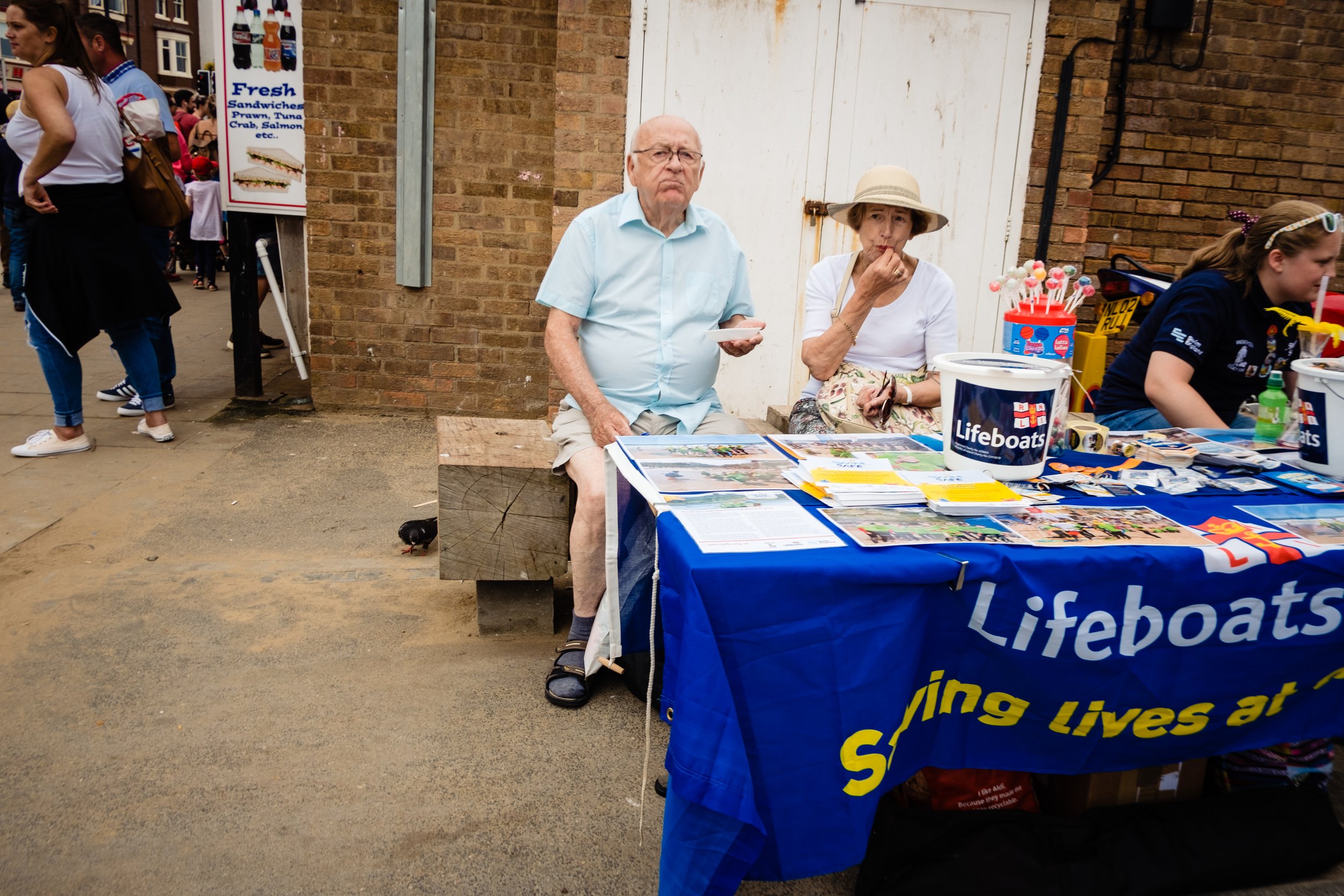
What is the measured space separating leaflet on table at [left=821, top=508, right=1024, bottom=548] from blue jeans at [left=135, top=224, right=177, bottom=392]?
4.51m

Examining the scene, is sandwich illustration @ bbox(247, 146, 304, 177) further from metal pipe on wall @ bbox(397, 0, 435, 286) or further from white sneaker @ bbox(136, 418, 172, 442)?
white sneaker @ bbox(136, 418, 172, 442)

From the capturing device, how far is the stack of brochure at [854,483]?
74.8 inches

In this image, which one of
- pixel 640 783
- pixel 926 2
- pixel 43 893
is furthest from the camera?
pixel 926 2

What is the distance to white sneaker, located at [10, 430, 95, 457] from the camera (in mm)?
4648

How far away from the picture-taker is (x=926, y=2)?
4977 millimetres

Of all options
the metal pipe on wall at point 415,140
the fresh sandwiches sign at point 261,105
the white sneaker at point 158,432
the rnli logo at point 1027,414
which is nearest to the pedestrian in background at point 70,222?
the white sneaker at point 158,432

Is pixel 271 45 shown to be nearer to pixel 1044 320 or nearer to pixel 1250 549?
pixel 1044 320

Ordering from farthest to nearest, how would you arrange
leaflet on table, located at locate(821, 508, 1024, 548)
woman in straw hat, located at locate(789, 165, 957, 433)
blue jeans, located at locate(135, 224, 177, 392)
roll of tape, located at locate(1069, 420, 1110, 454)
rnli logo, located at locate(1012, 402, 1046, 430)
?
1. blue jeans, located at locate(135, 224, 177, 392)
2. woman in straw hat, located at locate(789, 165, 957, 433)
3. roll of tape, located at locate(1069, 420, 1110, 454)
4. rnli logo, located at locate(1012, 402, 1046, 430)
5. leaflet on table, located at locate(821, 508, 1024, 548)

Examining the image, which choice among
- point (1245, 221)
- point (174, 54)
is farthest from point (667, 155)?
point (174, 54)

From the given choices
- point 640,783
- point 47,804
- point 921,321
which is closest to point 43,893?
point 47,804

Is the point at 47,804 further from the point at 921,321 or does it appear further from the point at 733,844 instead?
the point at 921,321

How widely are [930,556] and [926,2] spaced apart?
4278mm

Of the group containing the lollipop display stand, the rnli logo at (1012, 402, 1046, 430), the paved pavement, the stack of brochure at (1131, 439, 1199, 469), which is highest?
the lollipop display stand

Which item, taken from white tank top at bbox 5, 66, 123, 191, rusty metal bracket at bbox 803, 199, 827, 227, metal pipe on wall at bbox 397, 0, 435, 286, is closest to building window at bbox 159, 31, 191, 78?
metal pipe on wall at bbox 397, 0, 435, 286
